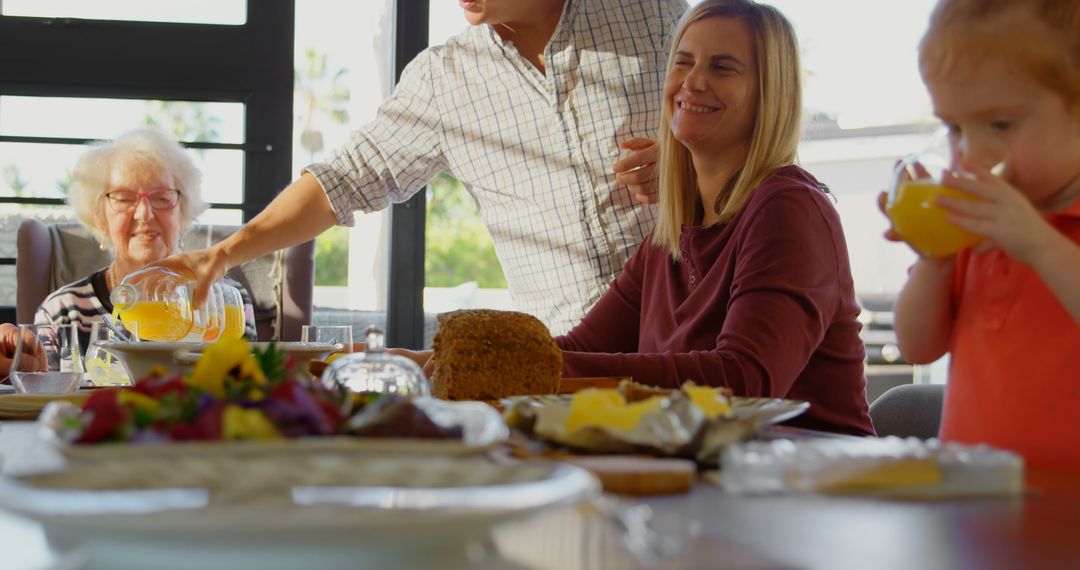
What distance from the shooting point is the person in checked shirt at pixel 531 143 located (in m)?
2.71

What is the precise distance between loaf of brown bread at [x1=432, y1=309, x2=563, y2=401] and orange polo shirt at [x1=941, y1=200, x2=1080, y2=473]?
495 mm

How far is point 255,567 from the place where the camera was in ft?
1.93

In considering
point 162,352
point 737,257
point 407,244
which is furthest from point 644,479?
point 407,244

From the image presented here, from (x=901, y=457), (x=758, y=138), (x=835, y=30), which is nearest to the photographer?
(x=901, y=457)

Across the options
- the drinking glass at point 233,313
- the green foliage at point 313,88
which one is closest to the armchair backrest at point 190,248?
the green foliage at point 313,88

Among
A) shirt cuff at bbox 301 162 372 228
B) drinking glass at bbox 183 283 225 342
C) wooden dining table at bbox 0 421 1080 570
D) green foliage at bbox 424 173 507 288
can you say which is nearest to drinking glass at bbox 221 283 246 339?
drinking glass at bbox 183 283 225 342

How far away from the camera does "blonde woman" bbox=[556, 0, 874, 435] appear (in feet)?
5.68

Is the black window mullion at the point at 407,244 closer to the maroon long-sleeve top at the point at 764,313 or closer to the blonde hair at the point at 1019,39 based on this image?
the maroon long-sleeve top at the point at 764,313

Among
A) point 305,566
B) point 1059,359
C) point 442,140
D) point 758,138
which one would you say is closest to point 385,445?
point 305,566

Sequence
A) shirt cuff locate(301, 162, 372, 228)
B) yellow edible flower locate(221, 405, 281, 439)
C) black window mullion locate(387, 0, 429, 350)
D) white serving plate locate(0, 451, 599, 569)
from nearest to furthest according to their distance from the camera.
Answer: white serving plate locate(0, 451, 599, 569) → yellow edible flower locate(221, 405, 281, 439) → shirt cuff locate(301, 162, 372, 228) → black window mullion locate(387, 0, 429, 350)

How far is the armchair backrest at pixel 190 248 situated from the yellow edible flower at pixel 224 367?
10.5ft

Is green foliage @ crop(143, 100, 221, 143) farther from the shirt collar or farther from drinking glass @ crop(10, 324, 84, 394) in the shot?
drinking glass @ crop(10, 324, 84, 394)

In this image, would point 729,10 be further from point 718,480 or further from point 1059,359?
point 718,480

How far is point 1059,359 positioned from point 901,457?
0.56m
